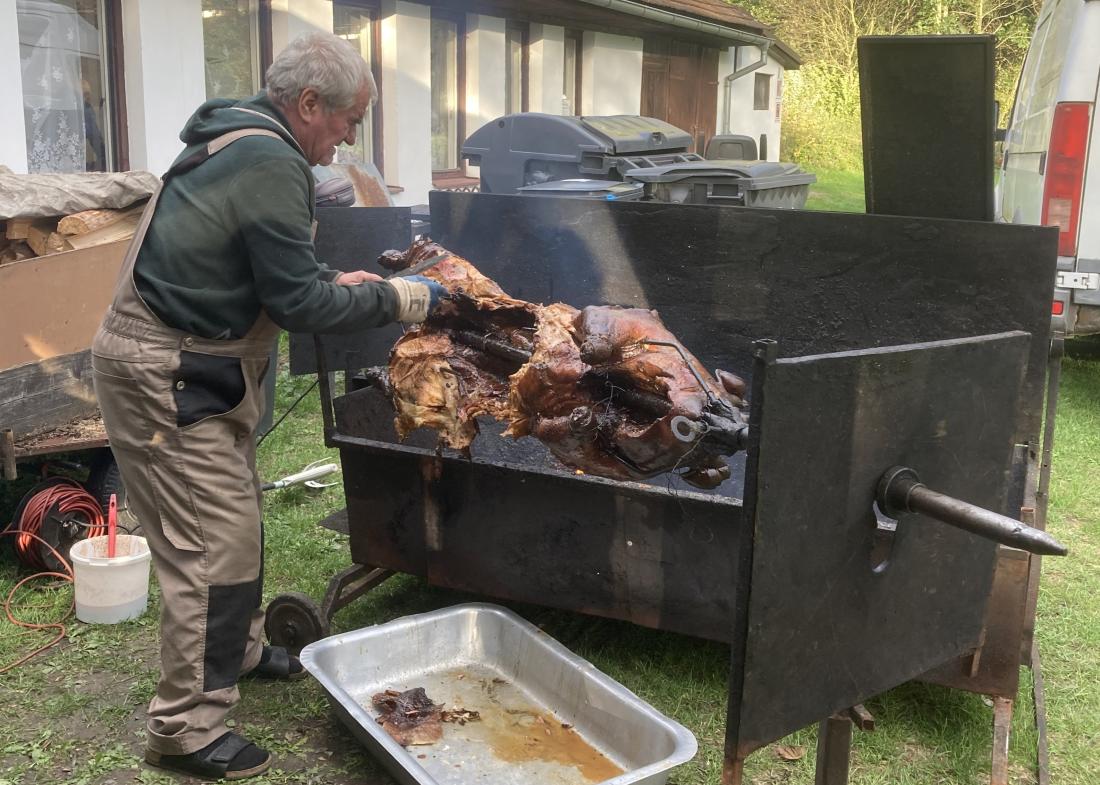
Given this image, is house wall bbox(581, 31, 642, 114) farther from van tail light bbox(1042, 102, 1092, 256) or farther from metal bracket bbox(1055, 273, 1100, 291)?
metal bracket bbox(1055, 273, 1100, 291)

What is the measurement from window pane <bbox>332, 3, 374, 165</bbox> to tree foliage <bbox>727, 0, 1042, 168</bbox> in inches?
656

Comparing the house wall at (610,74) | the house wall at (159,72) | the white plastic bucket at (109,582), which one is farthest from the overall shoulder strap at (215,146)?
the house wall at (610,74)

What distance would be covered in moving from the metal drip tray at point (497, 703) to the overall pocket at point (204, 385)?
0.86 metres

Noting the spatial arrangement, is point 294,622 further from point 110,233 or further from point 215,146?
point 110,233

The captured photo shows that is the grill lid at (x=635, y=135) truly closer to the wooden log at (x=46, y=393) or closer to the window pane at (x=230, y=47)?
the window pane at (x=230, y=47)

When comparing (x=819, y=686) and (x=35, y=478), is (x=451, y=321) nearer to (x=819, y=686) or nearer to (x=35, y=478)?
(x=819, y=686)

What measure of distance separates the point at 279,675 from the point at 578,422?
5.08ft

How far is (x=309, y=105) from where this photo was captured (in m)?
3.09

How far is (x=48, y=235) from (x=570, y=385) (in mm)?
2992

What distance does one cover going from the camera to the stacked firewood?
4759mm

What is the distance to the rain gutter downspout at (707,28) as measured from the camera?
495 inches

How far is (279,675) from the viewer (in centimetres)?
374

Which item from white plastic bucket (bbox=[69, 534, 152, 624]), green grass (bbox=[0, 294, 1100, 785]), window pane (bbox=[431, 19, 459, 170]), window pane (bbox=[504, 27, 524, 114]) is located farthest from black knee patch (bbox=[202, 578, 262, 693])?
window pane (bbox=[504, 27, 524, 114])

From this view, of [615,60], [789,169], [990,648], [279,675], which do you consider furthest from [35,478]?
[615,60]
